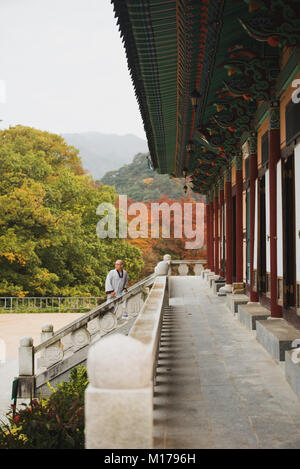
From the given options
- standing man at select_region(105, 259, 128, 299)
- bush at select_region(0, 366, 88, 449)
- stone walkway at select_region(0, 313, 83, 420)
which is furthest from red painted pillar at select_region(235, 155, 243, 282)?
bush at select_region(0, 366, 88, 449)

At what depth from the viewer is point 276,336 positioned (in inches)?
231

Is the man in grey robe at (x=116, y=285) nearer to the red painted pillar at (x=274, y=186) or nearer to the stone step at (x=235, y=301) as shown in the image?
the stone step at (x=235, y=301)

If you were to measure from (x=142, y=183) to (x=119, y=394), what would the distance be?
52375mm

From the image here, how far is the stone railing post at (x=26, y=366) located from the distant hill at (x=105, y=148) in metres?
135

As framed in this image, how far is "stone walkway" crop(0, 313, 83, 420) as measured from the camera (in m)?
12.2

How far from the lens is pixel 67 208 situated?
28172mm

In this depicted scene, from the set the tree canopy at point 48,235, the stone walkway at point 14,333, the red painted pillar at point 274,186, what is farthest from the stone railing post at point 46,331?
the tree canopy at point 48,235

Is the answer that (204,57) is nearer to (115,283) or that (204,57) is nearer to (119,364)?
(119,364)

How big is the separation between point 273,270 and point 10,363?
33.1 ft

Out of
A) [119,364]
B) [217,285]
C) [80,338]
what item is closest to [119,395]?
[119,364]

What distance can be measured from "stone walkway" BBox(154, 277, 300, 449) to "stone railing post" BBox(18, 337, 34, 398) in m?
3.10

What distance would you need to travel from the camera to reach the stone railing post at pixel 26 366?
31.1ft
